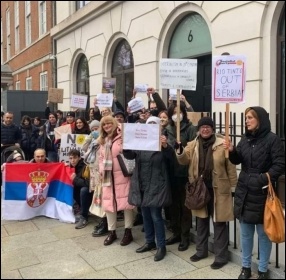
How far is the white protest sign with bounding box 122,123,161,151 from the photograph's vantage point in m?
4.25

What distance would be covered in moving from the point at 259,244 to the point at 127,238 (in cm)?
178

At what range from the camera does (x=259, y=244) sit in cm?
377

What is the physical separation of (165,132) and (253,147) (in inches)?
51.4

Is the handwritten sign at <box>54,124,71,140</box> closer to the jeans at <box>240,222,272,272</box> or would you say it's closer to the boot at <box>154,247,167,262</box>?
the boot at <box>154,247,167,262</box>

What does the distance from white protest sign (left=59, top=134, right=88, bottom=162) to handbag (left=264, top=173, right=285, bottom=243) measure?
161 inches

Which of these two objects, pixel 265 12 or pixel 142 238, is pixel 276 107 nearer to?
pixel 265 12

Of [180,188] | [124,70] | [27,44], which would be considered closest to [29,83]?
[27,44]

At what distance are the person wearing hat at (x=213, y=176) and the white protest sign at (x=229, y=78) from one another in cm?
33

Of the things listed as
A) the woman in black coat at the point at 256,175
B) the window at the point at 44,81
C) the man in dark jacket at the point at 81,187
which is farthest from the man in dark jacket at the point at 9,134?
the window at the point at 44,81

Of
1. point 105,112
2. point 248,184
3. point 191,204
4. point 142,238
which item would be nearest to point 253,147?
point 248,184

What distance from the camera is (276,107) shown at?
7.15m

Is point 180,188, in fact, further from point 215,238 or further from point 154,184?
point 215,238

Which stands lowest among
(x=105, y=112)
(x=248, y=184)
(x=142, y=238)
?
(x=142, y=238)

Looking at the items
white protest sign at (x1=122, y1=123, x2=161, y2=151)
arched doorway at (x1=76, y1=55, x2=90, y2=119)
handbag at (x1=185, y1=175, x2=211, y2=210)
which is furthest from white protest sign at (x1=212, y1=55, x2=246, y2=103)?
arched doorway at (x1=76, y1=55, x2=90, y2=119)
